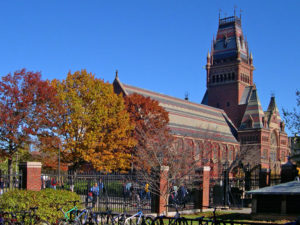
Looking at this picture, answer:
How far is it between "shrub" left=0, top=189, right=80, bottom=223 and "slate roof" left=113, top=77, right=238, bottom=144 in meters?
46.2

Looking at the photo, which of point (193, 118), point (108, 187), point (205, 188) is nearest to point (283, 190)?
point (205, 188)

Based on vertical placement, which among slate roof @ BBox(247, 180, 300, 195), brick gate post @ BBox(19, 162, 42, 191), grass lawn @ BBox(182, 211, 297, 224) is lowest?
grass lawn @ BBox(182, 211, 297, 224)

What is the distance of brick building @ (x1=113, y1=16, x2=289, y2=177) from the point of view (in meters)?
81.1

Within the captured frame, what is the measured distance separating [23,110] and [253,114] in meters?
58.8

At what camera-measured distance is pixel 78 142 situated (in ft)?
121

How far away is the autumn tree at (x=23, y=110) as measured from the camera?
112ft

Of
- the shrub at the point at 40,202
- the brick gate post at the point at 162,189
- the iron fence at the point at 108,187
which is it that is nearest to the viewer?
the shrub at the point at 40,202

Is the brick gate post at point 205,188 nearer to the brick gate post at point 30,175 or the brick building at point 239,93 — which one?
the brick gate post at point 30,175

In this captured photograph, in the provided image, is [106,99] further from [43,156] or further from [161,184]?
[161,184]

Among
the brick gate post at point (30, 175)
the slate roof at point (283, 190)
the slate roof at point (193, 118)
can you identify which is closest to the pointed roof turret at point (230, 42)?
the slate roof at point (193, 118)

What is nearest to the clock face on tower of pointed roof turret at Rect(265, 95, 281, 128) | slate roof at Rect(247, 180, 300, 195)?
pointed roof turret at Rect(265, 95, 281, 128)

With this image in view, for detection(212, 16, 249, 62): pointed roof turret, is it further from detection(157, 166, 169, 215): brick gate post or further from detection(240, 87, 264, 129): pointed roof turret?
detection(157, 166, 169, 215): brick gate post

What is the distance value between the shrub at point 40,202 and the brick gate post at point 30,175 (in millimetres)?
3032

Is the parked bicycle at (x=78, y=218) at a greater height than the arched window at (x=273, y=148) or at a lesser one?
lesser
